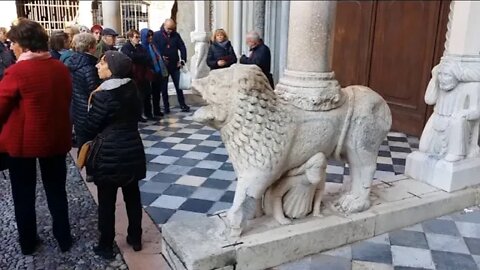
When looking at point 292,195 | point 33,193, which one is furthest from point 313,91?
point 33,193

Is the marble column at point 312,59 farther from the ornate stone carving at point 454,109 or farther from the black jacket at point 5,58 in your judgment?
the black jacket at point 5,58

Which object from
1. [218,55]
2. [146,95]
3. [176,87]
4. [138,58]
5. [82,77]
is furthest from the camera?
[176,87]

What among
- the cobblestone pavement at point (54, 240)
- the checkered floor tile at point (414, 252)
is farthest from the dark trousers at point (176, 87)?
the checkered floor tile at point (414, 252)

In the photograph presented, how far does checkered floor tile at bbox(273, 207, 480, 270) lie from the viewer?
2637 mm

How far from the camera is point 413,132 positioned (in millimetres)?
5680

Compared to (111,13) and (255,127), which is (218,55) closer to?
(111,13)

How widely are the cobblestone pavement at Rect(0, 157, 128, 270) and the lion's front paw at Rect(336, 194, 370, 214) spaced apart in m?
1.36

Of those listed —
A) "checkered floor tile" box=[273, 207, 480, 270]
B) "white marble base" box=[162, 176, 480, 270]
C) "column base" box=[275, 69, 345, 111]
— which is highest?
"column base" box=[275, 69, 345, 111]

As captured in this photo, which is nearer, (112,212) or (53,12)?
(112,212)

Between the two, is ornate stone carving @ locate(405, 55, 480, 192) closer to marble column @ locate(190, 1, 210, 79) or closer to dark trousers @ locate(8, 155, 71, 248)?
dark trousers @ locate(8, 155, 71, 248)

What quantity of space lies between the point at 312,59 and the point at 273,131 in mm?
526

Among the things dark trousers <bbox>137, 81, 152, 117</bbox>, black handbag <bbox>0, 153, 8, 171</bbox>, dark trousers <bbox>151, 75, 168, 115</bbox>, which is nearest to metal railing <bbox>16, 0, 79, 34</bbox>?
dark trousers <bbox>151, 75, 168, 115</bbox>

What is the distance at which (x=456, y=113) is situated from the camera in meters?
3.46

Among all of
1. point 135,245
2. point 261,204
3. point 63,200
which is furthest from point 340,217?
point 63,200
